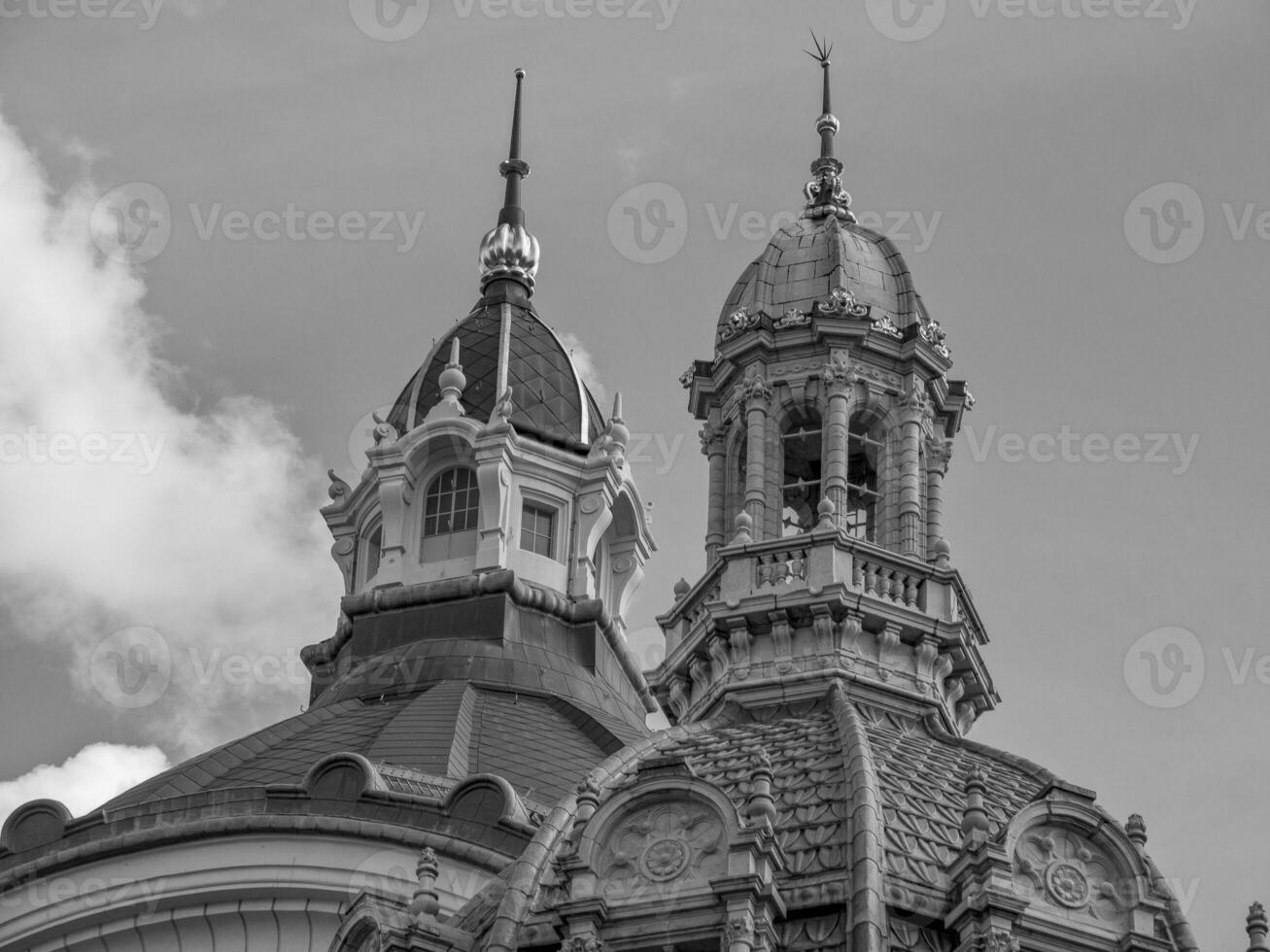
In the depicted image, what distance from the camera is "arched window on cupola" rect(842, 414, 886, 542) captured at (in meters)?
67.0

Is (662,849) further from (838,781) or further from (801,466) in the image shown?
(801,466)

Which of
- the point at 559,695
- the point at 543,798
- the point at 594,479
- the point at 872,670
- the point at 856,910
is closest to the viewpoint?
the point at 856,910

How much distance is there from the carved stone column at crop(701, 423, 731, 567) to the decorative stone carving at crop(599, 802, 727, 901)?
10.3 metres

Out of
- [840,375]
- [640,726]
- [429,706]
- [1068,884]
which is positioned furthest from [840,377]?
[640,726]

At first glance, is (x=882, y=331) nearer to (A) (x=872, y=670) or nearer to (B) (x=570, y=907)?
(A) (x=872, y=670)

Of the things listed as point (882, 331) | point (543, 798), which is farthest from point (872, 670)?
point (543, 798)

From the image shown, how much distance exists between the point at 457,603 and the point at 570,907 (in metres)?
31.2

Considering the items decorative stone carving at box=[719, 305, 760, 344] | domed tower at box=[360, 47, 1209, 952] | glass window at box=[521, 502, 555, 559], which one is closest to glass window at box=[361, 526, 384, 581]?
glass window at box=[521, 502, 555, 559]

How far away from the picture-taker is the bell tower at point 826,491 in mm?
62688

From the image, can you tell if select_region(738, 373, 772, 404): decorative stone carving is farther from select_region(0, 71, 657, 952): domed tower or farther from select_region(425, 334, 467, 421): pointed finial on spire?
select_region(425, 334, 467, 421): pointed finial on spire

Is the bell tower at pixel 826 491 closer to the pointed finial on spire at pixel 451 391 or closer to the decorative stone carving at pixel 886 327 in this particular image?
the decorative stone carving at pixel 886 327

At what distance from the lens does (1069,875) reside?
2176 inches

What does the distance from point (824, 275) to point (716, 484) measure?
438 centimetres

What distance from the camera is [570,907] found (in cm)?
5428
